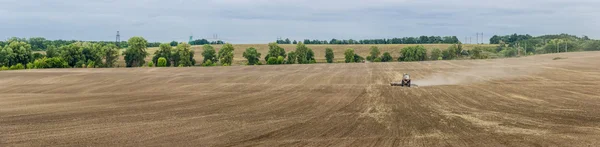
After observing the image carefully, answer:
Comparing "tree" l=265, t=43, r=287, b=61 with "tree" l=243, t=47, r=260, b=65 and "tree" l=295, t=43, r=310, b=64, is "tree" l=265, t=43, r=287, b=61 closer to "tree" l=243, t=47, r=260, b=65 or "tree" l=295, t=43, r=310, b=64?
"tree" l=295, t=43, r=310, b=64

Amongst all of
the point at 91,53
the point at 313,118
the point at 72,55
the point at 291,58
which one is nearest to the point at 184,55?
the point at 91,53

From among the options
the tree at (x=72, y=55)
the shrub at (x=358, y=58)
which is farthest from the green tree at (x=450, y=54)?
the tree at (x=72, y=55)

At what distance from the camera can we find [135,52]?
117125mm

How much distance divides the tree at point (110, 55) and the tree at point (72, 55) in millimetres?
5227

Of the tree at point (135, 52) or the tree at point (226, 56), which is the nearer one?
the tree at point (135, 52)

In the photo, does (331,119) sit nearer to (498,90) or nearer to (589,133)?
(589,133)

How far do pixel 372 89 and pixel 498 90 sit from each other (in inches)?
344

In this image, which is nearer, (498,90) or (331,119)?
(331,119)

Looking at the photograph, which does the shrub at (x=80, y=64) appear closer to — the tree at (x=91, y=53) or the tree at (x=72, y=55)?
the tree at (x=72, y=55)

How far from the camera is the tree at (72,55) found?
108m

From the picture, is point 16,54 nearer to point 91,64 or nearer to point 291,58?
point 91,64

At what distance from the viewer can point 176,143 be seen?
17.2 metres

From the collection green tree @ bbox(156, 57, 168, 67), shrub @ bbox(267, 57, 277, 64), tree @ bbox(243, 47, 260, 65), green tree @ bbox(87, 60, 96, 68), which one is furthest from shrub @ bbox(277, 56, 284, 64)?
green tree @ bbox(87, 60, 96, 68)

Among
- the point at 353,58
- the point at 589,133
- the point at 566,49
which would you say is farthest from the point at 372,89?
the point at 566,49
